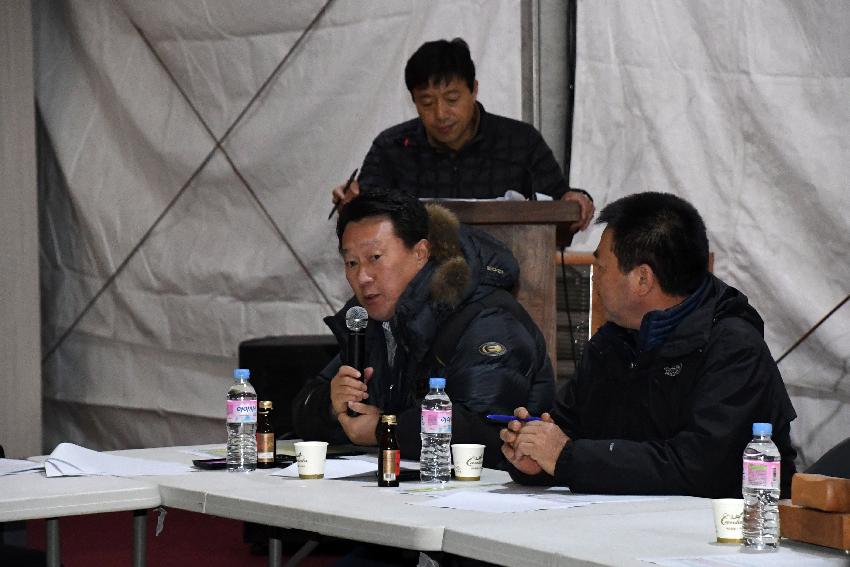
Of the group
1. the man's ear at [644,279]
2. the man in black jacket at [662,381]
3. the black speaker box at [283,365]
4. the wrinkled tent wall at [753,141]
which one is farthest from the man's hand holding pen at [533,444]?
the black speaker box at [283,365]

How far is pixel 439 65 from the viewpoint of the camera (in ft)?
15.0

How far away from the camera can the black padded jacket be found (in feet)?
8.65

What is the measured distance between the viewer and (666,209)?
9.30 ft

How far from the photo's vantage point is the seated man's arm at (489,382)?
10.5 feet

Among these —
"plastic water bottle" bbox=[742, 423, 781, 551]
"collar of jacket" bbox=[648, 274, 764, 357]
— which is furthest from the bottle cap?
"collar of jacket" bbox=[648, 274, 764, 357]

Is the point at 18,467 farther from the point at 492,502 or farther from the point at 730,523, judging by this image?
the point at 730,523

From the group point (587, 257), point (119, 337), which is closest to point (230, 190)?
point (119, 337)

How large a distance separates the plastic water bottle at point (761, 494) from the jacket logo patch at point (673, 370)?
1.67ft

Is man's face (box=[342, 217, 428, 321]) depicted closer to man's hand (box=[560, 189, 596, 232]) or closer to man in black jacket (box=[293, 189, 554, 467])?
man in black jacket (box=[293, 189, 554, 467])

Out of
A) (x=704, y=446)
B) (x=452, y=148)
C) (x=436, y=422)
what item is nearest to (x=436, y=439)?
(x=436, y=422)

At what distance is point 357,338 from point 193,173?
3680 mm

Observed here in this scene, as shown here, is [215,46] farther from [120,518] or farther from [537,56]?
[120,518]

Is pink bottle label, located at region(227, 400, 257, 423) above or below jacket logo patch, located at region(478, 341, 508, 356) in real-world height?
below

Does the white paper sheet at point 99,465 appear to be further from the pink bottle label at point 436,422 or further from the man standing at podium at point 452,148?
the man standing at podium at point 452,148
